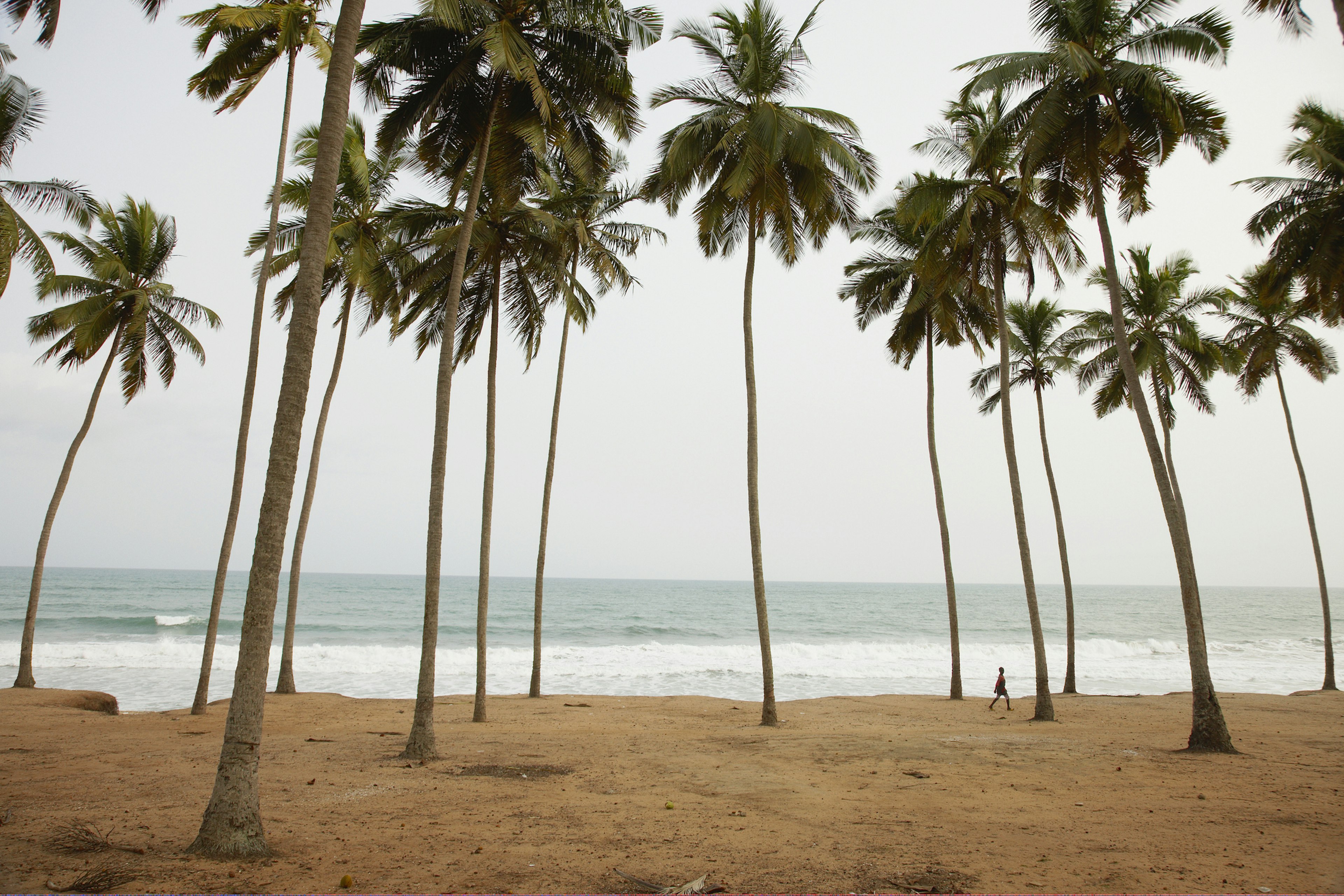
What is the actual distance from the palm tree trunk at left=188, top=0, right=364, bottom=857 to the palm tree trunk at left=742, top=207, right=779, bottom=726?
8.06 meters

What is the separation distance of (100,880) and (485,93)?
9.82 metres

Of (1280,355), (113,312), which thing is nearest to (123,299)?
(113,312)

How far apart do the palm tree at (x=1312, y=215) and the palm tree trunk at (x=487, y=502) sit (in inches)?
574

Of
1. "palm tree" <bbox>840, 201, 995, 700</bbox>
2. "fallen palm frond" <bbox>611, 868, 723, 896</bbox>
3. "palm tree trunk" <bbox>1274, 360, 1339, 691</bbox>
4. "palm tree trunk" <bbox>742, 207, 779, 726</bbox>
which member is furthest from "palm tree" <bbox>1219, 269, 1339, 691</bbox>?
"fallen palm frond" <bbox>611, 868, 723, 896</bbox>

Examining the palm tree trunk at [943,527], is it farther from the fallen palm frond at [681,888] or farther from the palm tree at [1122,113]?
the fallen palm frond at [681,888]

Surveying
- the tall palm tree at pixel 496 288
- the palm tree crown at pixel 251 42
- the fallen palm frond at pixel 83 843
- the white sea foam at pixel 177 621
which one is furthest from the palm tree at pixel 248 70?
the white sea foam at pixel 177 621

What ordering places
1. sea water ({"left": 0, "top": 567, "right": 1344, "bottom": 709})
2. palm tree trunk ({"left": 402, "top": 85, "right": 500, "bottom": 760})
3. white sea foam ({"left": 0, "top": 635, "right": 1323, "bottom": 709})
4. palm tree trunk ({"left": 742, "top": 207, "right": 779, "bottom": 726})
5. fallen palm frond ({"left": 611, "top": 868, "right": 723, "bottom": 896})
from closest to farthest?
fallen palm frond ({"left": 611, "top": 868, "right": 723, "bottom": 896}) → palm tree trunk ({"left": 402, "top": 85, "right": 500, "bottom": 760}) → palm tree trunk ({"left": 742, "top": 207, "right": 779, "bottom": 726}) → white sea foam ({"left": 0, "top": 635, "right": 1323, "bottom": 709}) → sea water ({"left": 0, "top": 567, "right": 1344, "bottom": 709})

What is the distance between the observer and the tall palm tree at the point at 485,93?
915 cm

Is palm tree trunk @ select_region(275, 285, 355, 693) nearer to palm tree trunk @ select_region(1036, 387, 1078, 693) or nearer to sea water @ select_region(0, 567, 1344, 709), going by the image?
sea water @ select_region(0, 567, 1344, 709)

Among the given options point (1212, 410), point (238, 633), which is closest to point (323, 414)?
point (1212, 410)

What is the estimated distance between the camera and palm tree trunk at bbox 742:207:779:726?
12.3 meters

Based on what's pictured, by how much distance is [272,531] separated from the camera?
5238mm

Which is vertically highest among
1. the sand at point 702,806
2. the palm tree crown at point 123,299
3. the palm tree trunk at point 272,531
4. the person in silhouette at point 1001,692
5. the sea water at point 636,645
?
the palm tree crown at point 123,299

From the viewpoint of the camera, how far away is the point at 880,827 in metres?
5.93
